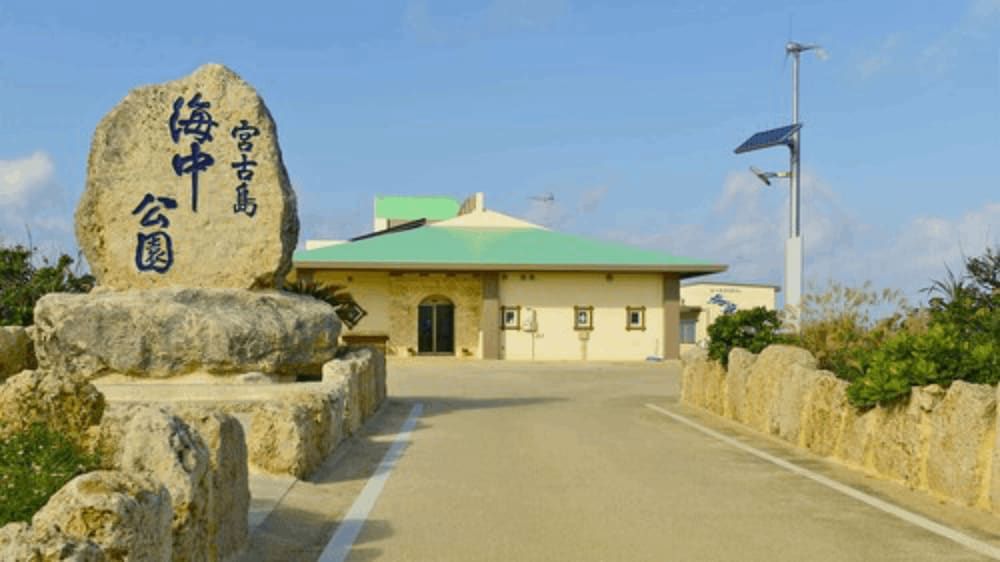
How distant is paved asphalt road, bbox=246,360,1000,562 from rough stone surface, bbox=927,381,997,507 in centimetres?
22

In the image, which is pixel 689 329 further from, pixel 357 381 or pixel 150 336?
pixel 150 336

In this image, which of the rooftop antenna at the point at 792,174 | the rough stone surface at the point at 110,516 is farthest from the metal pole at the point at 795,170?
the rough stone surface at the point at 110,516

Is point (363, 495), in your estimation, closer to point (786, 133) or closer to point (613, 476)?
point (613, 476)

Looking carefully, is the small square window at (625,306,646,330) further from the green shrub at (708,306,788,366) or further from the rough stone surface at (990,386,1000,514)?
the rough stone surface at (990,386,1000,514)

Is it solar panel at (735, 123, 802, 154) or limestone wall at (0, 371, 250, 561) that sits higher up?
solar panel at (735, 123, 802, 154)

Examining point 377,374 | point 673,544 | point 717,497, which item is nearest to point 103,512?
point 673,544

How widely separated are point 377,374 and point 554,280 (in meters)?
20.7

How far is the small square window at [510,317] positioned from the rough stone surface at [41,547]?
35.1m

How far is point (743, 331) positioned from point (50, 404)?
14.2m

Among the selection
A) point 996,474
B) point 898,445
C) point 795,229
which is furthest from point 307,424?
point 795,229

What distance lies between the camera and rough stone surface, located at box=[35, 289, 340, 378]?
47.5ft

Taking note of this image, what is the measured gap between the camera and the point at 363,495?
9359 millimetres

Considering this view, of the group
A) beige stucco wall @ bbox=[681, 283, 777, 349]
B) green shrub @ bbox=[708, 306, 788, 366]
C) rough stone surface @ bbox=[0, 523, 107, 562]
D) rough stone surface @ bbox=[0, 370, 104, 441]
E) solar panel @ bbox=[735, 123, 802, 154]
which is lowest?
rough stone surface @ bbox=[0, 523, 107, 562]

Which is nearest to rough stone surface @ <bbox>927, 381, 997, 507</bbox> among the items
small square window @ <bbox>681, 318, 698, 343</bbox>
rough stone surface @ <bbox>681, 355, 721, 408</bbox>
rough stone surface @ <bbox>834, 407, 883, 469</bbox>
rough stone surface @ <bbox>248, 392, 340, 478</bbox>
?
rough stone surface @ <bbox>834, 407, 883, 469</bbox>
